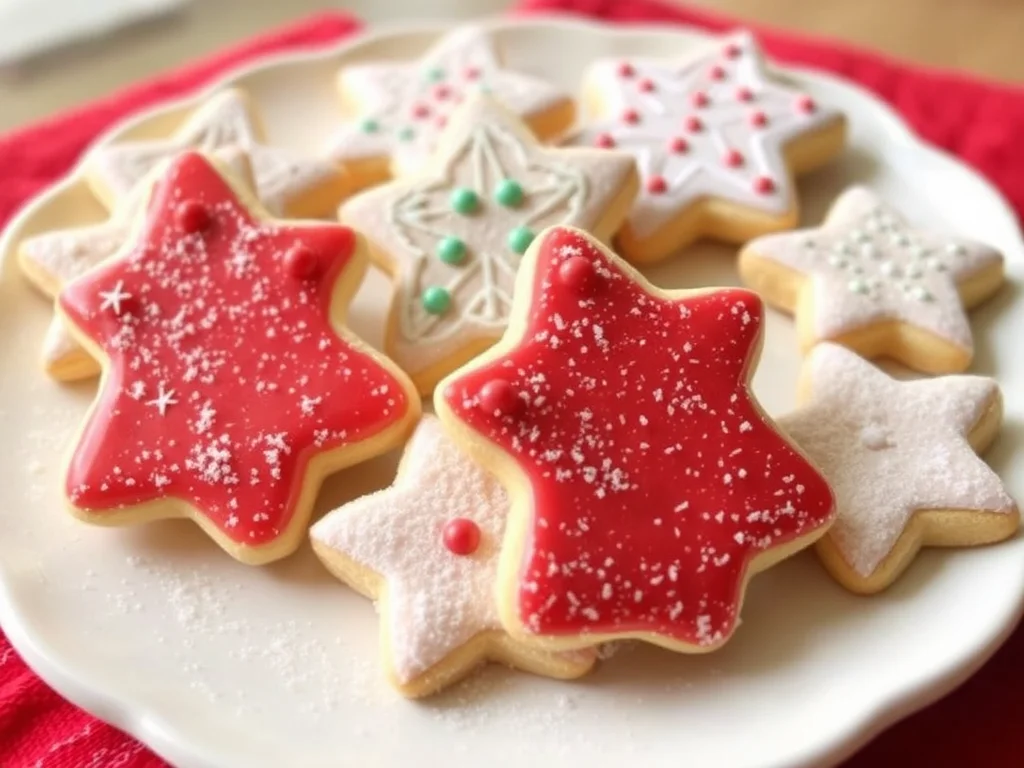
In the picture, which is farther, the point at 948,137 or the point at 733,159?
the point at 948,137

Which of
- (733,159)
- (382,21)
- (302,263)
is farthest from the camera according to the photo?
(382,21)

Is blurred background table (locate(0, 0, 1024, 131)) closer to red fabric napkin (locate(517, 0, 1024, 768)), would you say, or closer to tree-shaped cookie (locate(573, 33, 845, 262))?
red fabric napkin (locate(517, 0, 1024, 768))

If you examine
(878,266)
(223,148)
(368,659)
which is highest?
(223,148)

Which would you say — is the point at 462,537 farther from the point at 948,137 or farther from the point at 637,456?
the point at 948,137

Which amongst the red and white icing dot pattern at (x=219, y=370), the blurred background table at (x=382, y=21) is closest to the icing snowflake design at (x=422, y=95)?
the red and white icing dot pattern at (x=219, y=370)

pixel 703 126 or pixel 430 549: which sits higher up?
pixel 703 126

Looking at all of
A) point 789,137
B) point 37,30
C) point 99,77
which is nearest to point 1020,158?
point 789,137

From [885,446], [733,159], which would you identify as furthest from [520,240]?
[885,446]

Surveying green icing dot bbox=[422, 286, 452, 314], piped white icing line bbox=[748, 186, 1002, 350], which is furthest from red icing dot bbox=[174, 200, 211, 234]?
piped white icing line bbox=[748, 186, 1002, 350]
